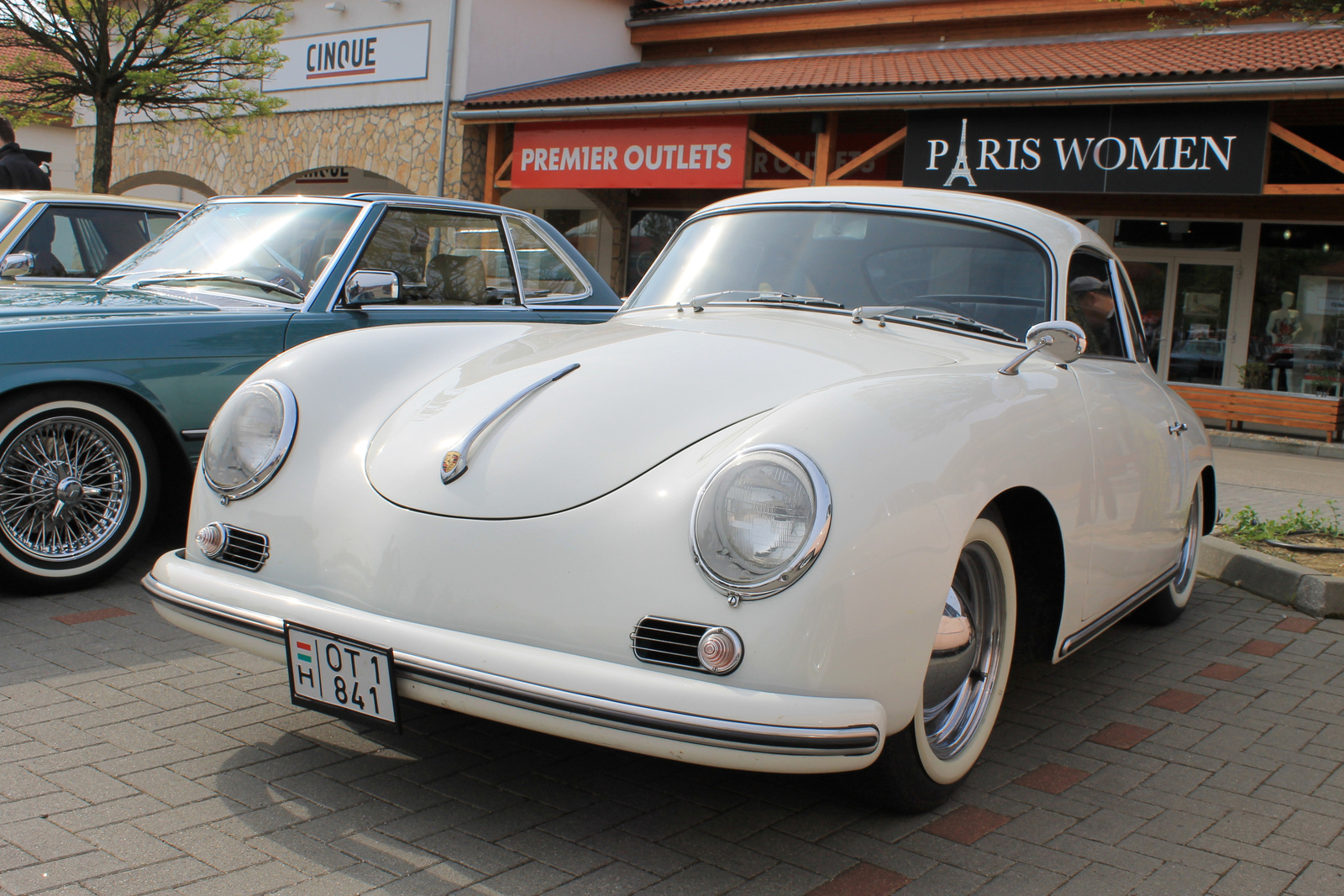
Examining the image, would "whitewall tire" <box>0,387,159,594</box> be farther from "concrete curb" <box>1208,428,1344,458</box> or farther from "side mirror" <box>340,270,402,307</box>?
"concrete curb" <box>1208,428,1344,458</box>

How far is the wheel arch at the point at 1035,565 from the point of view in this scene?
9.31 ft

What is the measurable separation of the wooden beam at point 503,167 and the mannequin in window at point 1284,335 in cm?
1074

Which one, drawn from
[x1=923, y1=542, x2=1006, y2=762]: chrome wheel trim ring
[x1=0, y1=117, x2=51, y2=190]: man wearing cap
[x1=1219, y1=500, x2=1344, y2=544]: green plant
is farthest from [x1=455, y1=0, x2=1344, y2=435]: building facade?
[x1=923, y1=542, x2=1006, y2=762]: chrome wheel trim ring

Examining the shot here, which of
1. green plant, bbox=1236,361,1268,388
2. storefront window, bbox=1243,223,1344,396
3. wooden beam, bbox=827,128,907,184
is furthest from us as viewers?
green plant, bbox=1236,361,1268,388

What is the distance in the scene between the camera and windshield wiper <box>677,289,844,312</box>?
3.46 meters

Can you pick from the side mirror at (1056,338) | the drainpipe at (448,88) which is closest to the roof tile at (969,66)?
the drainpipe at (448,88)

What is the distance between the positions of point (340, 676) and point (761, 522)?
0.98 metres

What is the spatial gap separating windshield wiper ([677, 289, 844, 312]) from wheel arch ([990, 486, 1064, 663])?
36.3 inches

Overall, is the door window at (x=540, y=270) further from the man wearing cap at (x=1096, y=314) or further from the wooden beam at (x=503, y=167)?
the wooden beam at (x=503, y=167)

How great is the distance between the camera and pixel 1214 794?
2949 millimetres

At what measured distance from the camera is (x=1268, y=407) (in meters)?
13.2

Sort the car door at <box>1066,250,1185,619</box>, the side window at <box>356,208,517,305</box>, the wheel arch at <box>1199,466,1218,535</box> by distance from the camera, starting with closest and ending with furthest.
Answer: the car door at <box>1066,250,1185,619</box> < the wheel arch at <box>1199,466,1218,535</box> < the side window at <box>356,208,517,305</box>

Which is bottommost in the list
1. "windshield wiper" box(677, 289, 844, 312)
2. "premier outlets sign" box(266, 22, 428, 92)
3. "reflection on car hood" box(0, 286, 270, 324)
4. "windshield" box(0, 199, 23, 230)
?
"reflection on car hood" box(0, 286, 270, 324)

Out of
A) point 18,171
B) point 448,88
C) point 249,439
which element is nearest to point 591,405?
point 249,439
